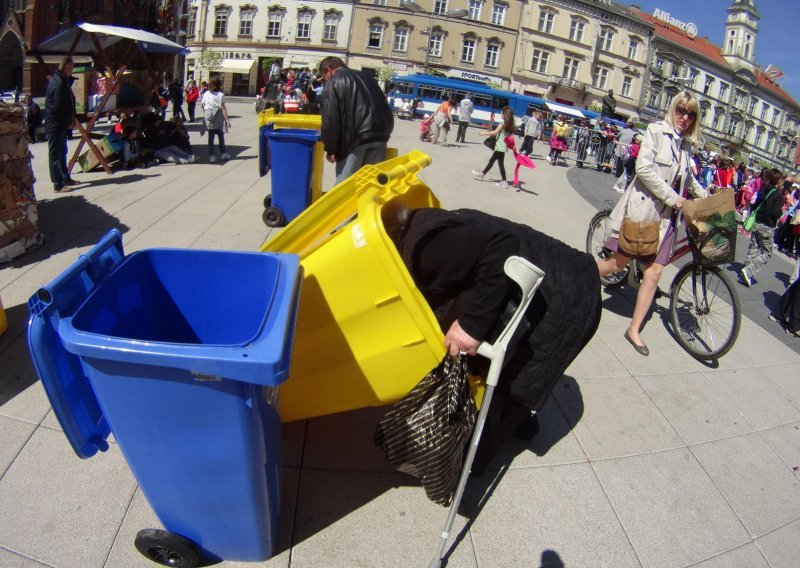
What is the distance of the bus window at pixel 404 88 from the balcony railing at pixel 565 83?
25.2m

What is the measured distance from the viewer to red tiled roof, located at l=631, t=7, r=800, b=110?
59.5 metres

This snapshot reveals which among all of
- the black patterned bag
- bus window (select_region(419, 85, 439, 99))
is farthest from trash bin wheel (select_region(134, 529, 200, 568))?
bus window (select_region(419, 85, 439, 99))

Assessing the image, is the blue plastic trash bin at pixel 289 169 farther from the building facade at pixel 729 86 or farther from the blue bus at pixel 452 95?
the building facade at pixel 729 86

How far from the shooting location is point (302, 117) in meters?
5.88

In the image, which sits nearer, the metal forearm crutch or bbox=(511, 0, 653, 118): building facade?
the metal forearm crutch

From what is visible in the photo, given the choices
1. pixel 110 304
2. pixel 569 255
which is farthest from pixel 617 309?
pixel 110 304

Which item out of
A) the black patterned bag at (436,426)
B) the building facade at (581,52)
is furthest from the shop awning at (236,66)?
the black patterned bag at (436,426)

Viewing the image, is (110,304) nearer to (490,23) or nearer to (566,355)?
(566,355)

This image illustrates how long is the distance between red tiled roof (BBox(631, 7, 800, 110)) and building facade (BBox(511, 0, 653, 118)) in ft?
13.6

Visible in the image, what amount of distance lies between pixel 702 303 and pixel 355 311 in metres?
3.44

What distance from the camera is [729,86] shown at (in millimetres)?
66562

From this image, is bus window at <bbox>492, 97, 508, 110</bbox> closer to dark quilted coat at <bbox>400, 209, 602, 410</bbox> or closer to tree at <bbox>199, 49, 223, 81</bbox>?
tree at <bbox>199, 49, 223, 81</bbox>

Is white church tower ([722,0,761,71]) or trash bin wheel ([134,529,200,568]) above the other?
white church tower ([722,0,761,71])

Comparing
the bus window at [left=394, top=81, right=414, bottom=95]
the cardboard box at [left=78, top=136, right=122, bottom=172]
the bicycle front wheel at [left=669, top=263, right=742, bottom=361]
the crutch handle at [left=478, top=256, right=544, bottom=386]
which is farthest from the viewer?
the bus window at [left=394, top=81, right=414, bottom=95]
